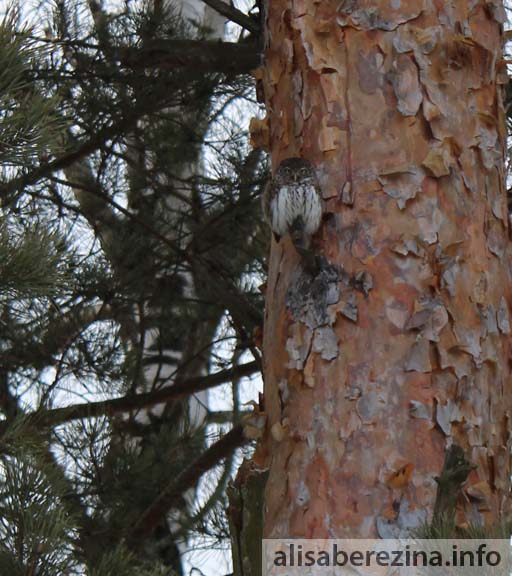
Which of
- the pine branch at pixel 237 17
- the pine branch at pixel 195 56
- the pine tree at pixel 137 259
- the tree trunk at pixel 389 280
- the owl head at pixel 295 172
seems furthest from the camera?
the pine tree at pixel 137 259

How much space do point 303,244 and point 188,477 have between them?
4.71 ft

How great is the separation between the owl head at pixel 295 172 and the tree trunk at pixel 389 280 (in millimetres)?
28

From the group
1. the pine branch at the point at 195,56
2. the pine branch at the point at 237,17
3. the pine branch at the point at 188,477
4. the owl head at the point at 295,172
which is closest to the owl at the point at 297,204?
the owl head at the point at 295,172

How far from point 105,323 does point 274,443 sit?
1.69 m

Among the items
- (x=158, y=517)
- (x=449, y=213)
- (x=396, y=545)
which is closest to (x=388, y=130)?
(x=449, y=213)

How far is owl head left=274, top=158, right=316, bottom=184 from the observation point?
1701 mm

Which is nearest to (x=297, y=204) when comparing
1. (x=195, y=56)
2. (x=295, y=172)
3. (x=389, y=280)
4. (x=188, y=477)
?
(x=295, y=172)

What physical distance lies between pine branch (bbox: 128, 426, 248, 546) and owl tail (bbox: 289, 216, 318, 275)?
1.31 metres

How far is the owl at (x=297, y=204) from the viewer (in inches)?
66.3

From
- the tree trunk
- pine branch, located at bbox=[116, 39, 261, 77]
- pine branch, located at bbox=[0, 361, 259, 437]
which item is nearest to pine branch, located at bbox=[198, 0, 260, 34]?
pine branch, located at bbox=[116, 39, 261, 77]

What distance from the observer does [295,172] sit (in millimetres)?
1710

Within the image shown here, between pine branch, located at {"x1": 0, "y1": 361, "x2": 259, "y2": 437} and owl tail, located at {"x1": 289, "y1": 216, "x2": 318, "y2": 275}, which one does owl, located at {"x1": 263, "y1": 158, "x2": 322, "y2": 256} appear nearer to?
owl tail, located at {"x1": 289, "y1": 216, "x2": 318, "y2": 275}

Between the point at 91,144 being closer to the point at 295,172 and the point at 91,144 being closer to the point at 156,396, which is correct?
the point at 156,396

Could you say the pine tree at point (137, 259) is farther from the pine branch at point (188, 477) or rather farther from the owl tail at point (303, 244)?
the owl tail at point (303, 244)
